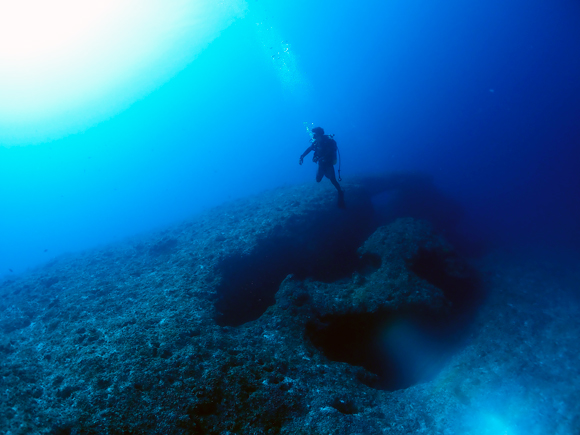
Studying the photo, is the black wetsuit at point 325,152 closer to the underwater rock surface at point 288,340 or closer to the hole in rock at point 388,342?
the underwater rock surface at point 288,340

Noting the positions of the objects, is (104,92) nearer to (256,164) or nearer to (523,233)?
(256,164)

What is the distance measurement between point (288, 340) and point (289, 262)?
319 centimetres

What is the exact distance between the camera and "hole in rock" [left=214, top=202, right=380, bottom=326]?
291 inches

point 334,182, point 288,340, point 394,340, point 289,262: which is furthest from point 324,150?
point 288,340

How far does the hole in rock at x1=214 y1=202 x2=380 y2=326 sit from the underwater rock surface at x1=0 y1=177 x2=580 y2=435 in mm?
42

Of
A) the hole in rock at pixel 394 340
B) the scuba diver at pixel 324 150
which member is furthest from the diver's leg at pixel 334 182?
the hole in rock at pixel 394 340

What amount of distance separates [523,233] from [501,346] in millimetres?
11383

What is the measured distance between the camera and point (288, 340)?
18.7 feet

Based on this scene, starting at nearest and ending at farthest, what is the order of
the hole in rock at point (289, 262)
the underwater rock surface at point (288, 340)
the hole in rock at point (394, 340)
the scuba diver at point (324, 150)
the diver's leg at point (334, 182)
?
the underwater rock surface at point (288, 340), the hole in rock at point (394, 340), the hole in rock at point (289, 262), the scuba diver at point (324, 150), the diver's leg at point (334, 182)

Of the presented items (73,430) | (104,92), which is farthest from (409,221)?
(104,92)

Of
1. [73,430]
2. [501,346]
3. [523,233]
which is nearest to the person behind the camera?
[73,430]

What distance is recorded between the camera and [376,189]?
15.0 metres

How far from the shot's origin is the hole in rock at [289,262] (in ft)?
24.2

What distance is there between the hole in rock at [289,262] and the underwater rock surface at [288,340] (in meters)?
0.04
